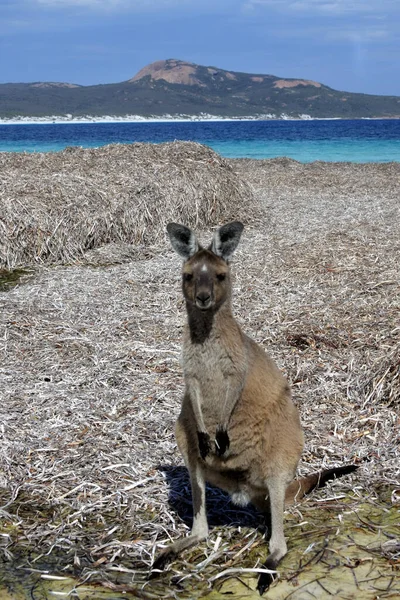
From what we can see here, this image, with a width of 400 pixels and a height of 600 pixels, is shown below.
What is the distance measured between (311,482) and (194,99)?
16840cm

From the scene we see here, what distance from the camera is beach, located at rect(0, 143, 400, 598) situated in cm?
385

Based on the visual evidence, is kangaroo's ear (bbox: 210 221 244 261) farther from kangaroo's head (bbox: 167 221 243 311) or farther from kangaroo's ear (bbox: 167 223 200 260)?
kangaroo's ear (bbox: 167 223 200 260)

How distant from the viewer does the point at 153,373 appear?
20.8ft

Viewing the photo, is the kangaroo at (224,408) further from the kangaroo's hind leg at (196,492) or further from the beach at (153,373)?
the beach at (153,373)

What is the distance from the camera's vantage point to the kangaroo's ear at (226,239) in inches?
147

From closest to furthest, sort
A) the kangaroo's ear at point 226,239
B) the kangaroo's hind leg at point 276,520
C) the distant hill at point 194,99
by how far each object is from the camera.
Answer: the kangaroo's hind leg at point 276,520, the kangaroo's ear at point 226,239, the distant hill at point 194,99

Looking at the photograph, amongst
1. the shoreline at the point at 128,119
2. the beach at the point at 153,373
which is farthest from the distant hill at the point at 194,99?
the beach at the point at 153,373

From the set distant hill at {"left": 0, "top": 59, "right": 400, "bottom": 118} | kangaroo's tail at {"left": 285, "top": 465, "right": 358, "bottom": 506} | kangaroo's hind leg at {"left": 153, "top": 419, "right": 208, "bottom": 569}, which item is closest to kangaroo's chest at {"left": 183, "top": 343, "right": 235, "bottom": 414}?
kangaroo's hind leg at {"left": 153, "top": 419, "right": 208, "bottom": 569}

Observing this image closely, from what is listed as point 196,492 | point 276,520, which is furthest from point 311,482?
point 196,492

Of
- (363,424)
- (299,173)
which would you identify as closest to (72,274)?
(363,424)

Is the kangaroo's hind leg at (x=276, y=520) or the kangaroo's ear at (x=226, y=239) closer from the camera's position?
the kangaroo's hind leg at (x=276, y=520)

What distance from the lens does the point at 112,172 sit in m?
14.0

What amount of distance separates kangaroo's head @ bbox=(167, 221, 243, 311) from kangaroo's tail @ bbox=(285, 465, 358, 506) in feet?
3.99

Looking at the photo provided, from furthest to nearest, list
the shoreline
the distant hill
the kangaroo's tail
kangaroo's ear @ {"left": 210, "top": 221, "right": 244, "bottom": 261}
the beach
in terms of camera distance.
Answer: the distant hill, the shoreline, the kangaroo's tail, the beach, kangaroo's ear @ {"left": 210, "top": 221, "right": 244, "bottom": 261}
